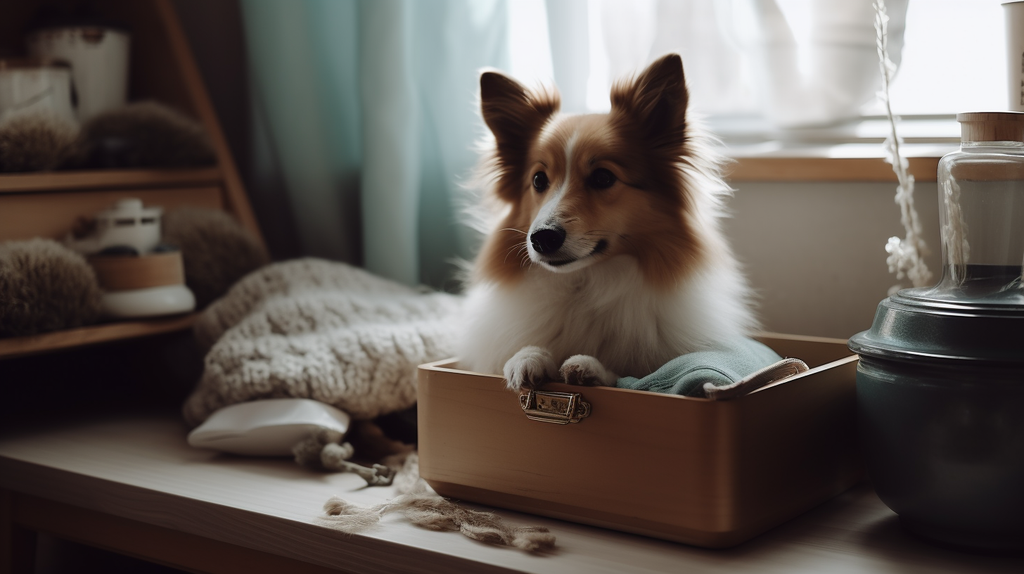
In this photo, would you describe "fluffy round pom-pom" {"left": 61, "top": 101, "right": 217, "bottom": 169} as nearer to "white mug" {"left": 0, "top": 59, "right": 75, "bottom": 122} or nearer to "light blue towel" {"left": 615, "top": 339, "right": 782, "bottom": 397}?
"white mug" {"left": 0, "top": 59, "right": 75, "bottom": 122}

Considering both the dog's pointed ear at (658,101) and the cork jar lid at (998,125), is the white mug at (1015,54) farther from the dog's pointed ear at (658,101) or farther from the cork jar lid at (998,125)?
the dog's pointed ear at (658,101)

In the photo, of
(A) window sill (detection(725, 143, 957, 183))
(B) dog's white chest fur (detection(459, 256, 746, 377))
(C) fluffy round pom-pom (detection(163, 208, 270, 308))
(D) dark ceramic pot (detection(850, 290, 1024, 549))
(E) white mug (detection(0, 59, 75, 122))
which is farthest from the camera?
(C) fluffy round pom-pom (detection(163, 208, 270, 308))

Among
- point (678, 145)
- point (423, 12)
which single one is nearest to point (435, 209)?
point (423, 12)

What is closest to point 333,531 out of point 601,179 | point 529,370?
point 529,370

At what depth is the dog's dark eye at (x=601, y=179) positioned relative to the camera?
101 centimetres

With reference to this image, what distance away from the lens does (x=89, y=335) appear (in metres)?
1.29

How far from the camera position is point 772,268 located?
1405mm

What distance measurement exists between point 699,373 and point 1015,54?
0.61m

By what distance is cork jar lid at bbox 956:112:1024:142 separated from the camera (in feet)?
2.84

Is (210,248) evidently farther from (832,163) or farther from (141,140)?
(832,163)

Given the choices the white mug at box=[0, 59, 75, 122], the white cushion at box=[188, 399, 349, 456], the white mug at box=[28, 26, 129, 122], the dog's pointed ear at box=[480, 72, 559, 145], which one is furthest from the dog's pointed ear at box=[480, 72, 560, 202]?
the white mug at box=[28, 26, 129, 122]

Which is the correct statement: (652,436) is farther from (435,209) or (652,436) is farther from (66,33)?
(66,33)

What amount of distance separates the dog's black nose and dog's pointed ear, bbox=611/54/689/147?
193 millimetres

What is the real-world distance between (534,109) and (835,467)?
0.58m
